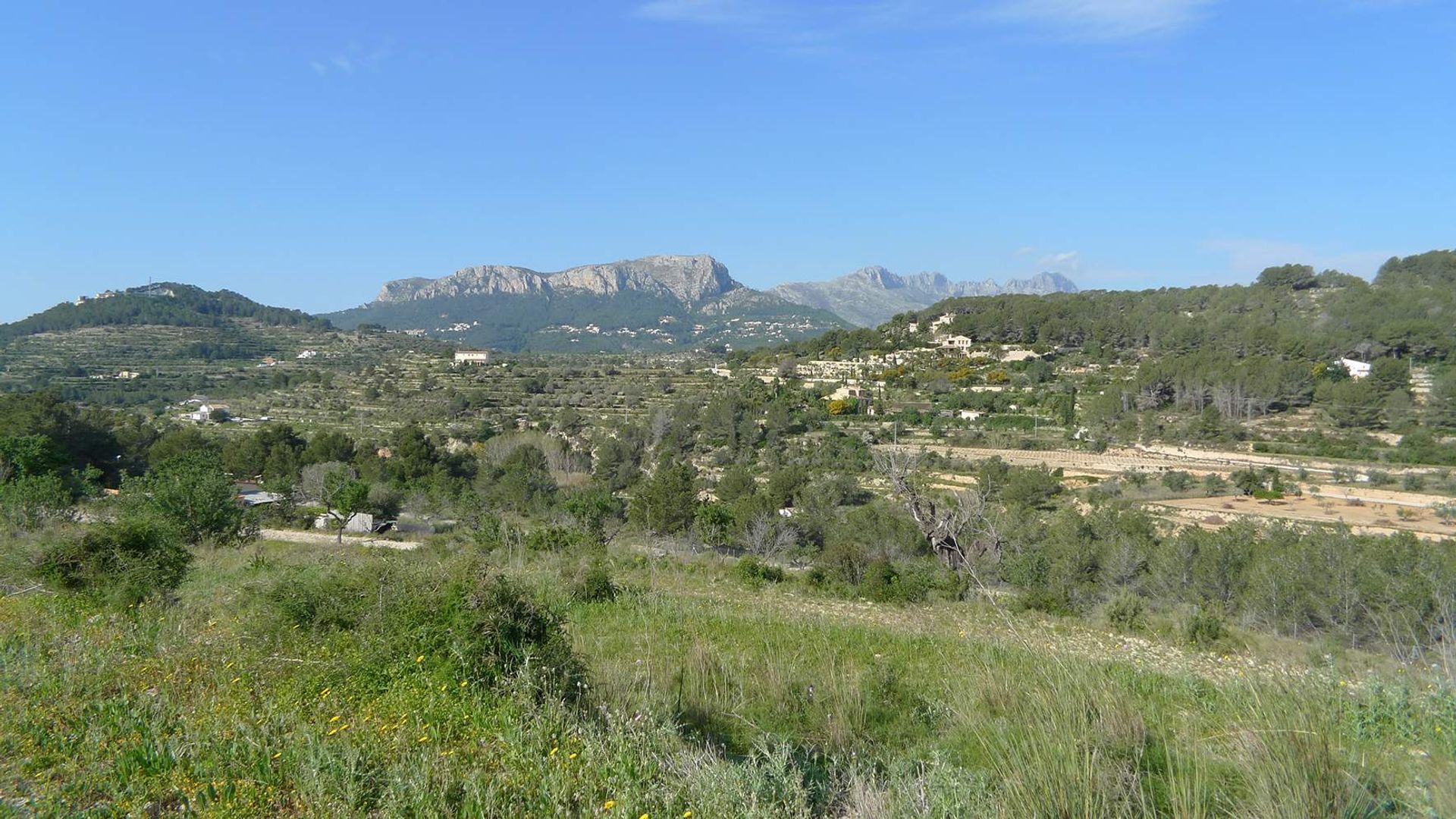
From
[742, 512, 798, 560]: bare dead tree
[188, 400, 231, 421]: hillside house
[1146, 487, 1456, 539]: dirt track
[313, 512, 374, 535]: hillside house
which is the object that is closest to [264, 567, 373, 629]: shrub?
[742, 512, 798, 560]: bare dead tree

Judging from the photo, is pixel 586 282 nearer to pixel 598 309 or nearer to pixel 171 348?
pixel 598 309

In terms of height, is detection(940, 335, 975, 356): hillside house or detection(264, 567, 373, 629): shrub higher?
detection(264, 567, 373, 629): shrub

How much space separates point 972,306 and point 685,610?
146 feet

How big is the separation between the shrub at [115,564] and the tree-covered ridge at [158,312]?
6330 cm

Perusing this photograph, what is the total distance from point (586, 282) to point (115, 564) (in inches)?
5251

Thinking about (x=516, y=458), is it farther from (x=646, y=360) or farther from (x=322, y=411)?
(x=646, y=360)

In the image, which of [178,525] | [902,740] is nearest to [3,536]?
[178,525]

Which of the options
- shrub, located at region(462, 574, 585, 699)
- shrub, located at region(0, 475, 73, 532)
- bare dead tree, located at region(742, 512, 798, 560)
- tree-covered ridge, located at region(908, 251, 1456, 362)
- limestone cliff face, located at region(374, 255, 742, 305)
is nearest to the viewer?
shrub, located at region(462, 574, 585, 699)

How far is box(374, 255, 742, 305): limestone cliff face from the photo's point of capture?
133875 millimetres

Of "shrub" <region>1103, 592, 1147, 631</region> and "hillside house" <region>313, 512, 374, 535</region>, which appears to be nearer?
"shrub" <region>1103, 592, 1147, 631</region>

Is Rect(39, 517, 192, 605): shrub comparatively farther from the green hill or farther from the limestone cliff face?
the limestone cliff face

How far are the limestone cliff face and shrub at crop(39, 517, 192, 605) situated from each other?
126m

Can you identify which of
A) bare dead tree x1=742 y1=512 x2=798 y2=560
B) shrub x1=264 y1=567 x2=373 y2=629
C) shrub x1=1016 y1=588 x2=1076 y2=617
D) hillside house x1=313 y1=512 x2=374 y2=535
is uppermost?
shrub x1=264 y1=567 x2=373 y2=629

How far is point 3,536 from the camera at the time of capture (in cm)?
838
